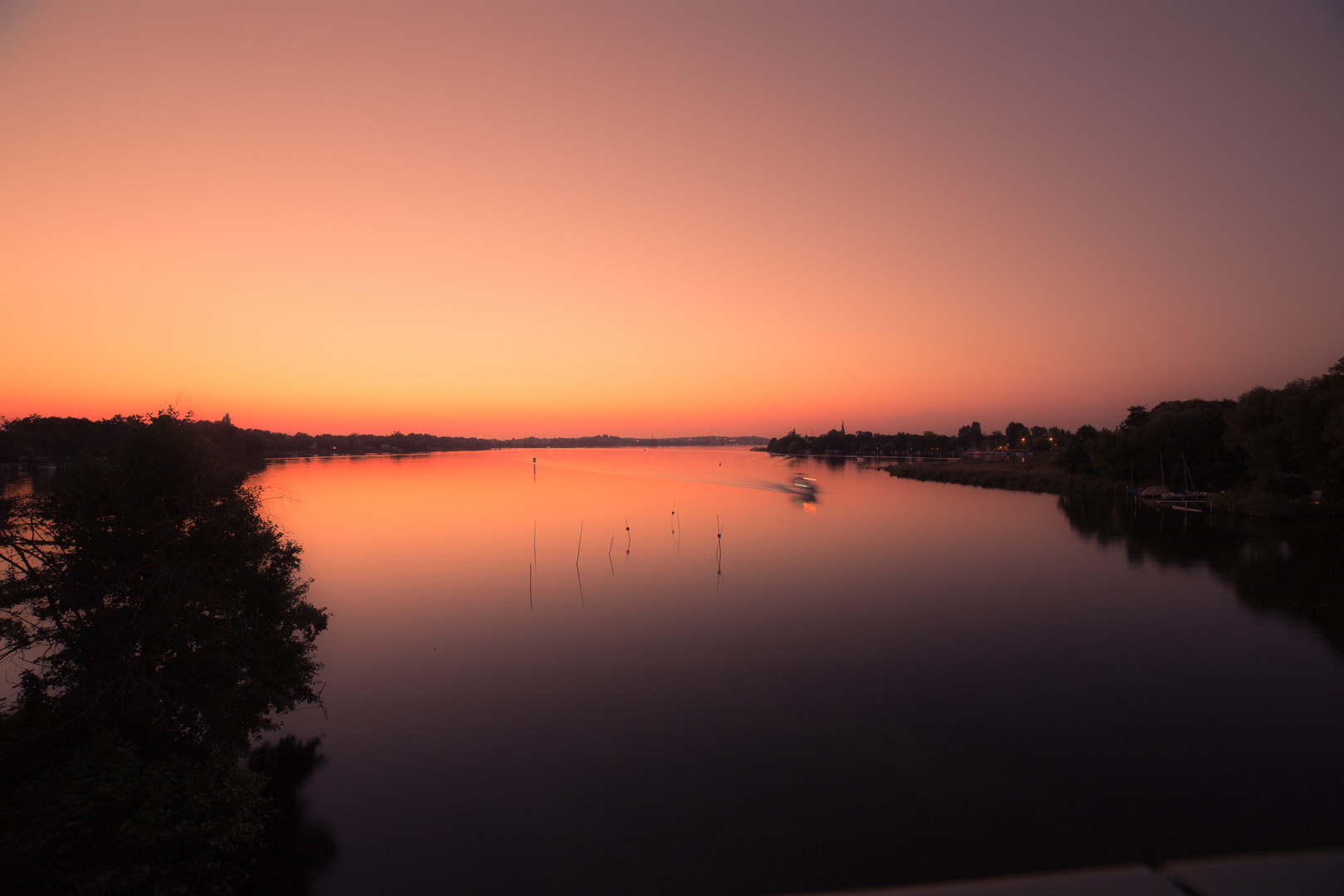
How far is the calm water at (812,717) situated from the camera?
11820 millimetres

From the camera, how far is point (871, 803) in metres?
13.0

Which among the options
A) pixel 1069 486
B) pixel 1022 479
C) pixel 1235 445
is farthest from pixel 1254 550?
pixel 1022 479

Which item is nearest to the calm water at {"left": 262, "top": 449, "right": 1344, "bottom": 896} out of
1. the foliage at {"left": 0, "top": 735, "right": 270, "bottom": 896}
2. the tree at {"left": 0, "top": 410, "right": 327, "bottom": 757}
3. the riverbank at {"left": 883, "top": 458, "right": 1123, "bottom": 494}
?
the foliage at {"left": 0, "top": 735, "right": 270, "bottom": 896}

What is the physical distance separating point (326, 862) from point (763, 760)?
950 cm

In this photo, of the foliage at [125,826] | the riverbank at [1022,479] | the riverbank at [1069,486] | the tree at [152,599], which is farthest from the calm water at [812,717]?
the riverbank at [1022,479]

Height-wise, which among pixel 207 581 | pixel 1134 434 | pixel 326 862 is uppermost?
pixel 1134 434

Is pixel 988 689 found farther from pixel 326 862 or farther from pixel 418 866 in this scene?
pixel 326 862

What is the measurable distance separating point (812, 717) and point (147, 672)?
15496mm

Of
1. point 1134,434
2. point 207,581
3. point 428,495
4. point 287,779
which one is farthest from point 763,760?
point 1134,434

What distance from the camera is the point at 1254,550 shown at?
40969mm

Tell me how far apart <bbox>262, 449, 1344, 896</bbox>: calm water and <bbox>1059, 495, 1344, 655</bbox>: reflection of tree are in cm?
35

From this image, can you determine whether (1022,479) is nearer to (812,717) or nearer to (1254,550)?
(1254,550)

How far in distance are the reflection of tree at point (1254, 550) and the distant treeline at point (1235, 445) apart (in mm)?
5836

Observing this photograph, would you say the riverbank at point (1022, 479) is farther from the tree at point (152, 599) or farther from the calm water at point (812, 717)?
the tree at point (152, 599)
